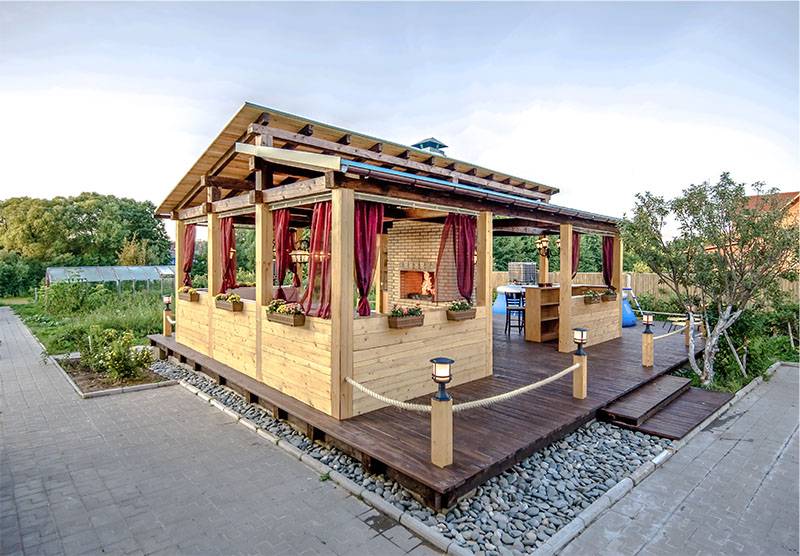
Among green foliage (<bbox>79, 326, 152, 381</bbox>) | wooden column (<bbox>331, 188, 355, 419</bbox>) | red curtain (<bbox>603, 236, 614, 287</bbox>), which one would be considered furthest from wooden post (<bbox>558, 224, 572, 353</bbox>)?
green foliage (<bbox>79, 326, 152, 381</bbox>)

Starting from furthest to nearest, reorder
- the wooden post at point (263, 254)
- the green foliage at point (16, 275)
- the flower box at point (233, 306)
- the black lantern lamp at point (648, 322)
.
→ 1. the green foliage at point (16, 275)
2. the black lantern lamp at point (648, 322)
3. the flower box at point (233, 306)
4. the wooden post at point (263, 254)

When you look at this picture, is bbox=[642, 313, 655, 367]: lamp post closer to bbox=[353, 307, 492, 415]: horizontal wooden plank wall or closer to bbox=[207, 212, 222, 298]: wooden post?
bbox=[353, 307, 492, 415]: horizontal wooden plank wall

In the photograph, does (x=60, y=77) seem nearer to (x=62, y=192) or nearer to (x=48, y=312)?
(x=48, y=312)

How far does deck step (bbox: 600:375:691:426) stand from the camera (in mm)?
5238

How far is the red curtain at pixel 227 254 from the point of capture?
24.2ft

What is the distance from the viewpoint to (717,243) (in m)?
6.52

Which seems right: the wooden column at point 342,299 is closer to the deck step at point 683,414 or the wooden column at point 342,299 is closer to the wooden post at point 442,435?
the wooden post at point 442,435

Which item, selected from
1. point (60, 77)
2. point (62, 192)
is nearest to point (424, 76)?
point (60, 77)

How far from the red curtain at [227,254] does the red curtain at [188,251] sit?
5.94ft

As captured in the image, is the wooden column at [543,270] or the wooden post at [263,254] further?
the wooden column at [543,270]

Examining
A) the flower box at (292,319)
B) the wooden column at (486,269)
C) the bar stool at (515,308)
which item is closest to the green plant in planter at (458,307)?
the wooden column at (486,269)

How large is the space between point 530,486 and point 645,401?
286 centimetres

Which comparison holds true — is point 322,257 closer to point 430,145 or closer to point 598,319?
point 430,145

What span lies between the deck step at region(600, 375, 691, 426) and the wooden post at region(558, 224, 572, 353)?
5.68ft
